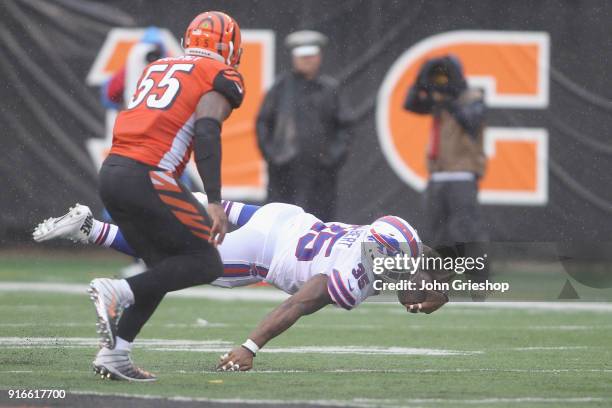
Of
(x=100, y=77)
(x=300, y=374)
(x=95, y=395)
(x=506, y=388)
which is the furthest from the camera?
(x=100, y=77)

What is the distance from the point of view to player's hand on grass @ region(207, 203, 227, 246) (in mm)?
6137

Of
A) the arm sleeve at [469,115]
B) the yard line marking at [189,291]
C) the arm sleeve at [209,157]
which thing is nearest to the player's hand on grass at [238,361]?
the arm sleeve at [209,157]

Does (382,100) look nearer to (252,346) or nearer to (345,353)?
(345,353)

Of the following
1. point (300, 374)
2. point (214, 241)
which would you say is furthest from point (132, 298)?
point (300, 374)

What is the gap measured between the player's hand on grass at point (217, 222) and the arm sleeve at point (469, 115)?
223 inches

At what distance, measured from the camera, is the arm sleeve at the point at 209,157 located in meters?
6.11

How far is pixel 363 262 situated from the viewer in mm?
6773

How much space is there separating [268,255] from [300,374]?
→ 101cm

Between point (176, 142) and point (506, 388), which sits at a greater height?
point (176, 142)

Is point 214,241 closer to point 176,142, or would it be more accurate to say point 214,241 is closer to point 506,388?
point 176,142

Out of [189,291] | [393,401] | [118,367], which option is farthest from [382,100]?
[393,401]

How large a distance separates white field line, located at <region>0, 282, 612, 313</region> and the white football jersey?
4160 millimetres

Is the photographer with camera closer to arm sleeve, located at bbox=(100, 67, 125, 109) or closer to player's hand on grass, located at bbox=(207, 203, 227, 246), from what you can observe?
arm sleeve, located at bbox=(100, 67, 125, 109)

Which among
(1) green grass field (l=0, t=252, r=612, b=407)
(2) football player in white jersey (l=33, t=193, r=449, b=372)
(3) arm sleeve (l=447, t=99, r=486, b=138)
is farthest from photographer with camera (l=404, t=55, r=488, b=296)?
(2) football player in white jersey (l=33, t=193, r=449, b=372)
